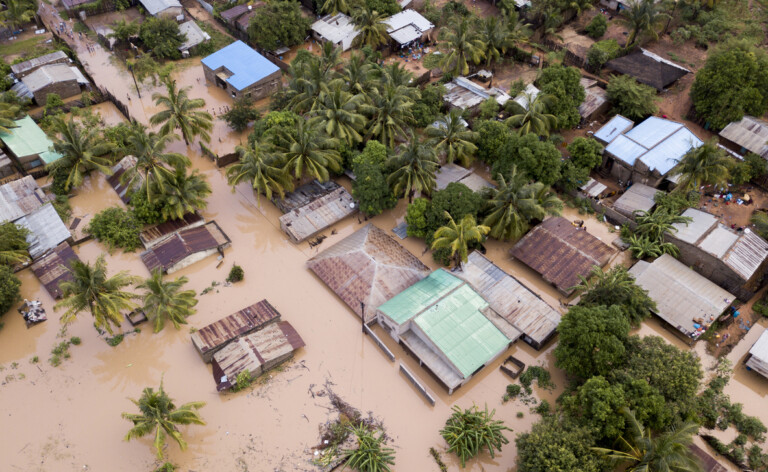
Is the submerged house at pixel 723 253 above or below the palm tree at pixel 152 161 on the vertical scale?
below

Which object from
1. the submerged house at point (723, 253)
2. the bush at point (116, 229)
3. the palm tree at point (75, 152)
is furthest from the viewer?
the palm tree at point (75, 152)

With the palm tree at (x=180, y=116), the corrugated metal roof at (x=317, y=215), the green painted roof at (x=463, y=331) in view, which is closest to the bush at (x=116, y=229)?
the palm tree at (x=180, y=116)

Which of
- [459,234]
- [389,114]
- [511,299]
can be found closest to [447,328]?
[511,299]

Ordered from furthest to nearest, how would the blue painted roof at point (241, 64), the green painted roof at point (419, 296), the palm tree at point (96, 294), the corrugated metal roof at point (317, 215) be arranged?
the blue painted roof at point (241, 64) → the corrugated metal roof at point (317, 215) → the green painted roof at point (419, 296) → the palm tree at point (96, 294)

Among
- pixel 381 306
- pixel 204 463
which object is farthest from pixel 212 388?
pixel 381 306

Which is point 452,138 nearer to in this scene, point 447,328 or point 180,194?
point 447,328

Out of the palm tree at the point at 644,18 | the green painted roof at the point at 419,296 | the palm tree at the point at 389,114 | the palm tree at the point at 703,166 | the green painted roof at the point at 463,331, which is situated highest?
the palm tree at the point at 644,18

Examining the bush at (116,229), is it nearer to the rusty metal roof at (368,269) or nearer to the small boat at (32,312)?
the small boat at (32,312)
